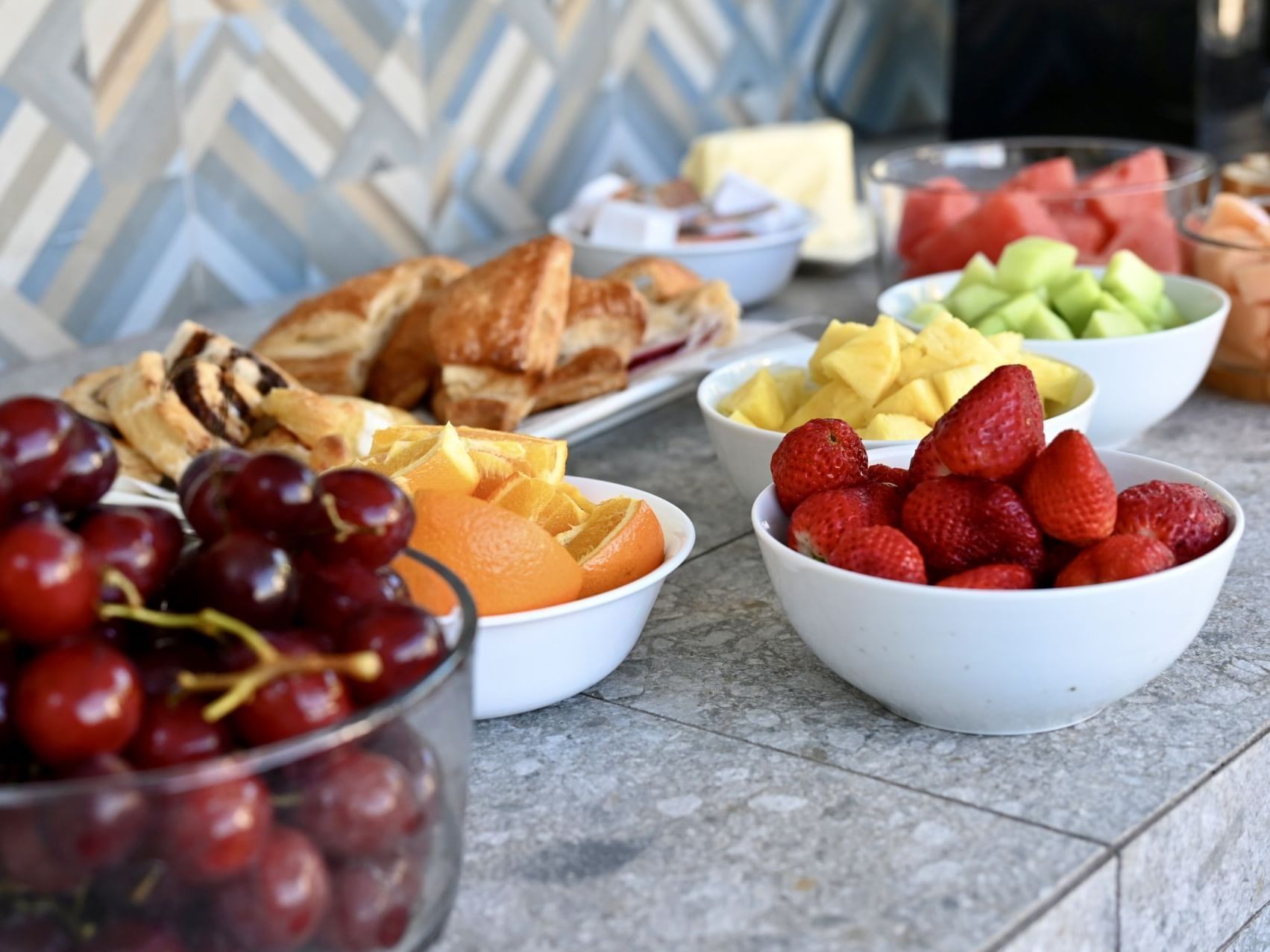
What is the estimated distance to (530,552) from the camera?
0.73m

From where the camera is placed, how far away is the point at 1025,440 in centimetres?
70

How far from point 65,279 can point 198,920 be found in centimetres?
115

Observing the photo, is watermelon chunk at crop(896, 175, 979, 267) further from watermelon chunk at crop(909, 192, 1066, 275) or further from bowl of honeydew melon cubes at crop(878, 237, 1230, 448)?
bowl of honeydew melon cubes at crop(878, 237, 1230, 448)

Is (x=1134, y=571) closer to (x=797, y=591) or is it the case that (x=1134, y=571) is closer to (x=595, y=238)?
(x=797, y=591)

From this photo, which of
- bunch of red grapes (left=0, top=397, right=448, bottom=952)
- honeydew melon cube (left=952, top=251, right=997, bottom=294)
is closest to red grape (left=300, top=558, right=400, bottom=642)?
bunch of red grapes (left=0, top=397, right=448, bottom=952)

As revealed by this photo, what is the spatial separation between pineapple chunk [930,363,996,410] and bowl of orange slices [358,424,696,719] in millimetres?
196

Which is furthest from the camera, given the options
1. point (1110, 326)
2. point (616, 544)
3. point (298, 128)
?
point (298, 128)

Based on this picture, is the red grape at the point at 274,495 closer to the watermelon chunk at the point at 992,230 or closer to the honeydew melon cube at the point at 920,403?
the honeydew melon cube at the point at 920,403

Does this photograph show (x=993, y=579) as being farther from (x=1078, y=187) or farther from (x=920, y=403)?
(x=1078, y=187)

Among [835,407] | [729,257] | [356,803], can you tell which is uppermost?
[356,803]

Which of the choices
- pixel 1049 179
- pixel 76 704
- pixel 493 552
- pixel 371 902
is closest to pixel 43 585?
pixel 76 704

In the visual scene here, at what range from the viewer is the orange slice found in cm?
72

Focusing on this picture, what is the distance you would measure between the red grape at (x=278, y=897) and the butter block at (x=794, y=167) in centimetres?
138

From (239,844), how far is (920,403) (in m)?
0.57
